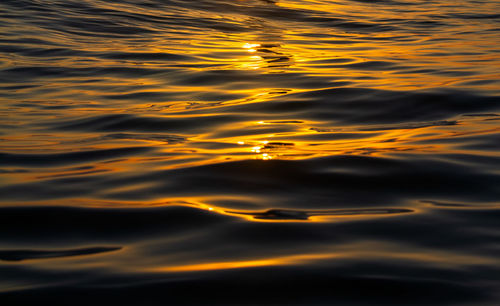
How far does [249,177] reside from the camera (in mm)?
2701

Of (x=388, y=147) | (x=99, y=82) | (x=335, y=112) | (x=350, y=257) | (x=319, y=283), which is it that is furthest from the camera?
(x=99, y=82)

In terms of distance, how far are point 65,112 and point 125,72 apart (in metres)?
1.69

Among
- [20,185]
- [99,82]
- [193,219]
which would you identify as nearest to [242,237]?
[193,219]

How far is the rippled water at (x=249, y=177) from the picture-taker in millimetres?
1698

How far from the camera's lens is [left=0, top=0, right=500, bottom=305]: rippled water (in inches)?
66.9

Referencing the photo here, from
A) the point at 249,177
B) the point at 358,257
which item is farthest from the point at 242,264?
the point at 249,177

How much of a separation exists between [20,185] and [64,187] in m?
0.19

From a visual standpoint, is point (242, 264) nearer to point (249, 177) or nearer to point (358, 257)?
point (358, 257)

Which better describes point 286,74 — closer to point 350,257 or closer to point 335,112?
point 335,112

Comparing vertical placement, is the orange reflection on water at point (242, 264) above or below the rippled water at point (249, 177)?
above

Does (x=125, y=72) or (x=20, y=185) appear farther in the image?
(x=125, y=72)

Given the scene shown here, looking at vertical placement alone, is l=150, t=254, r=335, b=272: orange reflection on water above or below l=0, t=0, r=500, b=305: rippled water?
above

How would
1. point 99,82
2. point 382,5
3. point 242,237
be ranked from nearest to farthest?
point 242,237
point 99,82
point 382,5

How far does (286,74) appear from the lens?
5793 millimetres
